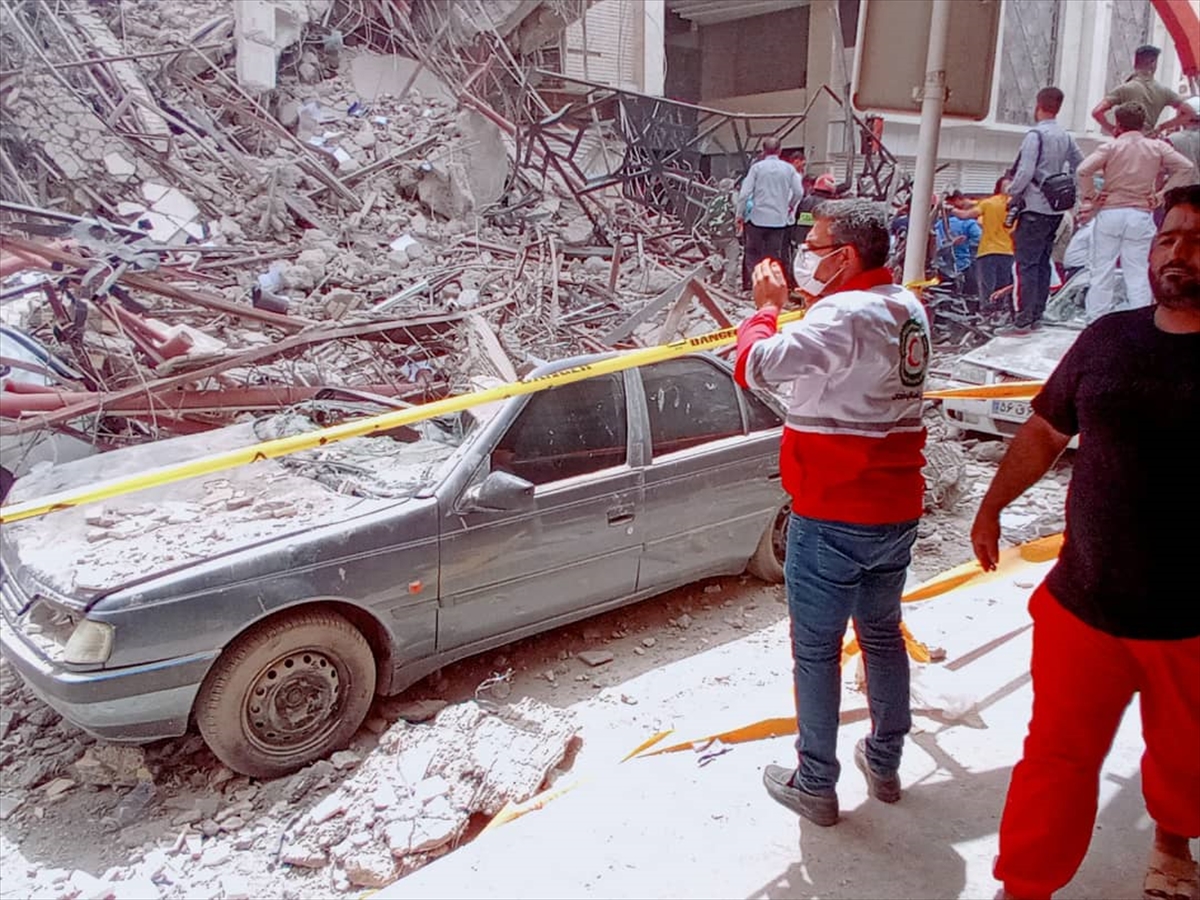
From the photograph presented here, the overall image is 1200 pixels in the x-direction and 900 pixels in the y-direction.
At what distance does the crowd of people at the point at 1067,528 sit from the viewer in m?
1.83

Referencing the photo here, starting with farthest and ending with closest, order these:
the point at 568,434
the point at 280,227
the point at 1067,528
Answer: the point at 280,227, the point at 568,434, the point at 1067,528

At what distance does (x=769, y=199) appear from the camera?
34.2 ft

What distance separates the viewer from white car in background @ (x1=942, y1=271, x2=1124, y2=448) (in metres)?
7.05

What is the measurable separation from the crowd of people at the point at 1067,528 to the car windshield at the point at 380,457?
2.16 m

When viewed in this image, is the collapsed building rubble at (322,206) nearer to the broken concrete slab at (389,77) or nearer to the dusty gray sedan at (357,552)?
the broken concrete slab at (389,77)

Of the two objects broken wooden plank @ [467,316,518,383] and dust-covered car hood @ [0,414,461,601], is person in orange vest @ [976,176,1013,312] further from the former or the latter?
dust-covered car hood @ [0,414,461,601]

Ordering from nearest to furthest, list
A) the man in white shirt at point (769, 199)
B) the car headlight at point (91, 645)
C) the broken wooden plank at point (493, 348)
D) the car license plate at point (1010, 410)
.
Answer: the car headlight at point (91, 645)
the car license plate at point (1010, 410)
the broken wooden plank at point (493, 348)
the man in white shirt at point (769, 199)

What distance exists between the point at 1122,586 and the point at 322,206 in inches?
517

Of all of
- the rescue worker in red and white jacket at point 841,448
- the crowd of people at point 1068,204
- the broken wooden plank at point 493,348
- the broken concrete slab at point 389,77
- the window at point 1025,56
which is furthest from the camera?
the window at point 1025,56

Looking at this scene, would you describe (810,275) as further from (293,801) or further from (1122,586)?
(293,801)

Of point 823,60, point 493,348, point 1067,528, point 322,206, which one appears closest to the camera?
point 1067,528

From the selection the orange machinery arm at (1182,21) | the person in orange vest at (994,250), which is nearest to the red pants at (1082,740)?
the orange machinery arm at (1182,21)

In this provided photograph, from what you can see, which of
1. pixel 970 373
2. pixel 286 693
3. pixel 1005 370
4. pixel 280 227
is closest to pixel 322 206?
pixel 280 227

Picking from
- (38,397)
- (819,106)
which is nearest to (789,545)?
(38,397)
